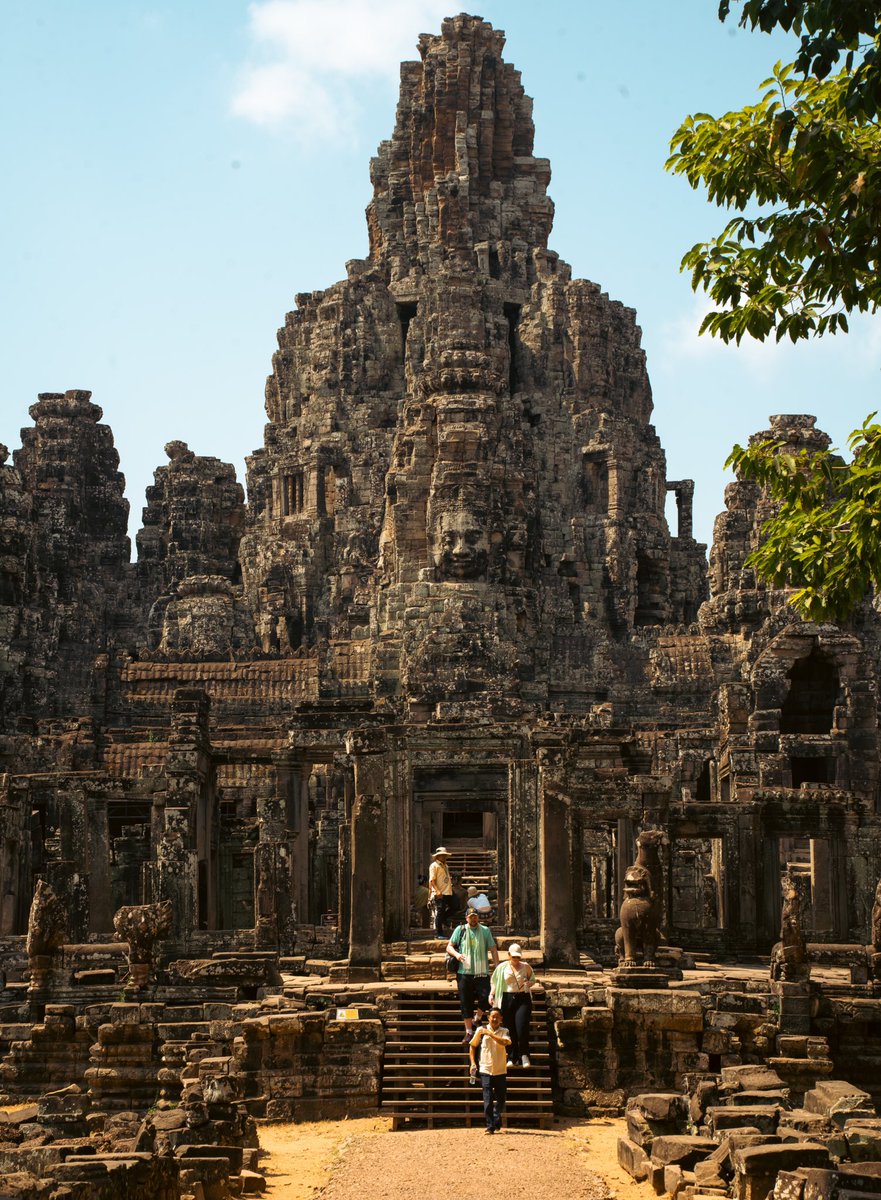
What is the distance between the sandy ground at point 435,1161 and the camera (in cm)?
1872

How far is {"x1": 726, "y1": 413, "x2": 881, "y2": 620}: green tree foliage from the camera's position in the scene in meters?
17.8

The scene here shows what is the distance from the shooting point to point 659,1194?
61.7 feet

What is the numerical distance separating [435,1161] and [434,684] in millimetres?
31306

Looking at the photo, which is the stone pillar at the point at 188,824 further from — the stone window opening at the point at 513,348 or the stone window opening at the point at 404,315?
the stone window opening at the point at 404,315

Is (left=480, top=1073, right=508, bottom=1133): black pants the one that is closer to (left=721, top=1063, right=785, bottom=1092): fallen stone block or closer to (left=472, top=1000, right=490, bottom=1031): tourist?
(left=472, top=1000, right=490, bottom=1031): tourist

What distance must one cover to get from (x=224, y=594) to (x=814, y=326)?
169 ft

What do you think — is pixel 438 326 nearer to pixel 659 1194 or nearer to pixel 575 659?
pixel 575 659

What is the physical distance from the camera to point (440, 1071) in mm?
23625

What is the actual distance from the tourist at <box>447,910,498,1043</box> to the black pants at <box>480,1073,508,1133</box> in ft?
5.21

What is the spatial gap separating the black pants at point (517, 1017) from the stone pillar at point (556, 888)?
588 cm

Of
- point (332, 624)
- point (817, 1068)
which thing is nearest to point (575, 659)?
point (332, 624)

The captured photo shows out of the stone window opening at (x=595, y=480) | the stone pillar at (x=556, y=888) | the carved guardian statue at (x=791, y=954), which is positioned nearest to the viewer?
the carved guardian statue at (x=791, y=954)

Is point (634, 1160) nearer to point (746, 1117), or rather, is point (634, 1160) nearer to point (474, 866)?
point (746, 1117)

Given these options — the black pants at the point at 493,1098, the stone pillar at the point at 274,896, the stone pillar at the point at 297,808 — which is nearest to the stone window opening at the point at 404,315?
the stone pillar at the point at 297,808
